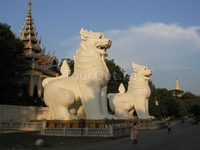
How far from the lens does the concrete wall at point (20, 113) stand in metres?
16.0

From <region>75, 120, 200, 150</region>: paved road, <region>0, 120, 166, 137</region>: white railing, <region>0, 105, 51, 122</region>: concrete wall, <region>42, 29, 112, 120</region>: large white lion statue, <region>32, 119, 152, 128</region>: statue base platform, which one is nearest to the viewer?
<region>75, 120, 200, 150</region>: paved road

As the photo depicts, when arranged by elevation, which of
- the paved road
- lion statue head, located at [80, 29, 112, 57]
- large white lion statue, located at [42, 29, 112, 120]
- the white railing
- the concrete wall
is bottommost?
the paved road

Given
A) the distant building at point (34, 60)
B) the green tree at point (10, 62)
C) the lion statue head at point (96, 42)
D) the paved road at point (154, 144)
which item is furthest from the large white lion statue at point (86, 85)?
the distant building at point (34, 60)

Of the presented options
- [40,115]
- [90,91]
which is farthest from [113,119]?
[40,115]

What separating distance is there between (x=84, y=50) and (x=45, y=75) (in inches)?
812

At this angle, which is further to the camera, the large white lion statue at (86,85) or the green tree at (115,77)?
the green tree at (115,77)

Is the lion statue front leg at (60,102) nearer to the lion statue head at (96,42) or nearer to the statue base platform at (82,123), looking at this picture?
the statue base platform at (82,123)

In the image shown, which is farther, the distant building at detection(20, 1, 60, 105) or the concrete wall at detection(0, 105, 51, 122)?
the distant building at detection(20, 1, 60, 105)

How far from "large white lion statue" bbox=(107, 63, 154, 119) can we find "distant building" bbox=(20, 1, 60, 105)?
1337 cm

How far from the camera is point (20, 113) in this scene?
17359 millimetres

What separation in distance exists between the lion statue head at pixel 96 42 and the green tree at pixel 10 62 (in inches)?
301

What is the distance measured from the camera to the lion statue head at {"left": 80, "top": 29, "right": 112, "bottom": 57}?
37.0ft

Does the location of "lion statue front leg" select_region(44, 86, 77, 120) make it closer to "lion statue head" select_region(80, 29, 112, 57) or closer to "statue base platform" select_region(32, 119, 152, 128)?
"statue base platform" select_region(32, 119, 152, 128)

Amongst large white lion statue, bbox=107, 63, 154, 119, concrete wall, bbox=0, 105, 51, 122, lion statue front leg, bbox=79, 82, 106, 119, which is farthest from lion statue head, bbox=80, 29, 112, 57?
concrete wall, bbox=0, 105, 51, 122
